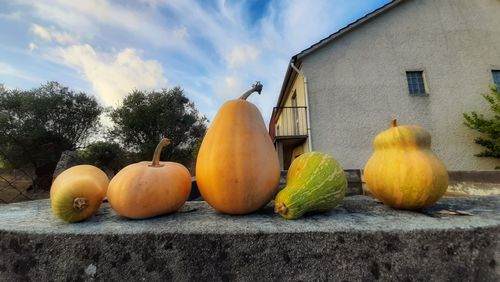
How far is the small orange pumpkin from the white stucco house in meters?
6.12

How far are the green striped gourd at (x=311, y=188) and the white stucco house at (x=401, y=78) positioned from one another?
595 cm

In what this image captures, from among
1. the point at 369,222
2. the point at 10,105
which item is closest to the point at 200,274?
the point at 369,222

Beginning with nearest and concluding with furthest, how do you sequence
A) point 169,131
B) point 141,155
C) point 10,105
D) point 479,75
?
point 479,75
point 10,105
point 141,155
point 169,131

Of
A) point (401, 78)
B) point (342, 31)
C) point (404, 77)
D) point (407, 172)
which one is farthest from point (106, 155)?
point (404, 77)

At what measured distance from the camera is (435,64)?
7.33 meters

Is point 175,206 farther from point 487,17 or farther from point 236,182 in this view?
point 487,17

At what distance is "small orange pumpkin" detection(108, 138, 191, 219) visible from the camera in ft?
2.50

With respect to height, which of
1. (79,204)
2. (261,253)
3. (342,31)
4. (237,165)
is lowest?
(261,253)

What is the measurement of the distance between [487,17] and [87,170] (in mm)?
11851

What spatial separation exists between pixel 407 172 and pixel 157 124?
38.7 feet

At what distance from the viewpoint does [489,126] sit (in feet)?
21.5

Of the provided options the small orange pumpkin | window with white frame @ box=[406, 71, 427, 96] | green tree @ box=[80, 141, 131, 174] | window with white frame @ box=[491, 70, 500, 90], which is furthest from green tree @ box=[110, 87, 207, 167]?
window with white frame @ box=[491, 70, 500, 90]

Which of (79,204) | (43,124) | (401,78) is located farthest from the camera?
(43,124)

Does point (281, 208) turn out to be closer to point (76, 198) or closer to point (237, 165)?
point (237, 165)
